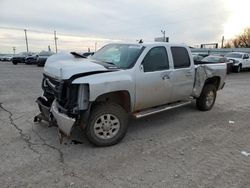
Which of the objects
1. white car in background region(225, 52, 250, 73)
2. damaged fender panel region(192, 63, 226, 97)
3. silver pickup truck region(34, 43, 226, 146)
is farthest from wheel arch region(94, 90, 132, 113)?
white car in background region(225, 52, 250, 73)

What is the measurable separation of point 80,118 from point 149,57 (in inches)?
80.0

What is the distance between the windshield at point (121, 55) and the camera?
5.42 meters

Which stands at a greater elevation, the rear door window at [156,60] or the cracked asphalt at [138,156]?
the rear door window at [156,60]

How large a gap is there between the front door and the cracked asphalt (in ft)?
2.16

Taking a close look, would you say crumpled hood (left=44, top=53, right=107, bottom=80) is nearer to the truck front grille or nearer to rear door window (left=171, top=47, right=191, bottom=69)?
the truck front grille

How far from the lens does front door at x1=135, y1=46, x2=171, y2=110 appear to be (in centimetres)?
536

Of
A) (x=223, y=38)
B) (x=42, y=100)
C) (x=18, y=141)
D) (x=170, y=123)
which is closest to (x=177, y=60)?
(x=170, y=123)

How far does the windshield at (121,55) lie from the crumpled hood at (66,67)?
2.14 ft

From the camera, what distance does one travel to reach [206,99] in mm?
7508

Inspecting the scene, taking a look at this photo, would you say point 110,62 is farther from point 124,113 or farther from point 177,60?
point 177,60

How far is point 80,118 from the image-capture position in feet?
15.1

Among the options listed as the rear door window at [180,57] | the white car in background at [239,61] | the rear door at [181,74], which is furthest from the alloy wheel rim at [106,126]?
the white car in background at [239,61]

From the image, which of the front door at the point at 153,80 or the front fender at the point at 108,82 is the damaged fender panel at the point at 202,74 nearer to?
the front door at the point at 153,80

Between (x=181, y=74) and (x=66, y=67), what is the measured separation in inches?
113
